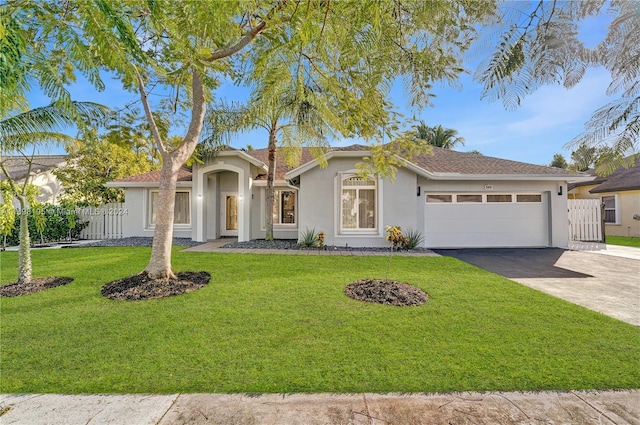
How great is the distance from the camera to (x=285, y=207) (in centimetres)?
1612

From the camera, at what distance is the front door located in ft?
53.8

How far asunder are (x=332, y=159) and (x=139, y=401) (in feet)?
35.4

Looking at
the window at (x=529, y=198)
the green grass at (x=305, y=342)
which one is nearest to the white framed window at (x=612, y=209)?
the window at (x=529, y=198)

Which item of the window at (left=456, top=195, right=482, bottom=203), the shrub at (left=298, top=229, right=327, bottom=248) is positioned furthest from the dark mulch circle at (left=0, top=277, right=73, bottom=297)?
the window at (left=456, top=195, right=482, bottom=203)

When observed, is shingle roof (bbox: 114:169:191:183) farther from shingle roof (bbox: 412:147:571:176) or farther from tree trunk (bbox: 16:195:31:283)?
shingle roof (bbox: 412:147:571:176)

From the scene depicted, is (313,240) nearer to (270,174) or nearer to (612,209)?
(270,174)

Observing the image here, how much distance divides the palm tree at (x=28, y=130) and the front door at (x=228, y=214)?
31.2 feet

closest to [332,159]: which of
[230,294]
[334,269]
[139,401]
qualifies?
[334,269]

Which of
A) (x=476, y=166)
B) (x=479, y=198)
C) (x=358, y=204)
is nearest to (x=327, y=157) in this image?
(x=358, y=204)

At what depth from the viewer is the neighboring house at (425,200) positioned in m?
12.4

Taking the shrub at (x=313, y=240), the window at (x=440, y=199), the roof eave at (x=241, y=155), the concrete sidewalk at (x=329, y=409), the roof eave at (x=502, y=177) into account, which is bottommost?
the concrete sidewalk at (x=329, y=409)

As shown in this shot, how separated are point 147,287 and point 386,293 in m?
5.41

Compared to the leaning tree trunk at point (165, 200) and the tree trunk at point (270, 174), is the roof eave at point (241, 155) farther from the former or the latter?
the leaning tree trunk at point (165, 200)

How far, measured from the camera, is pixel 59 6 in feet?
16.2
